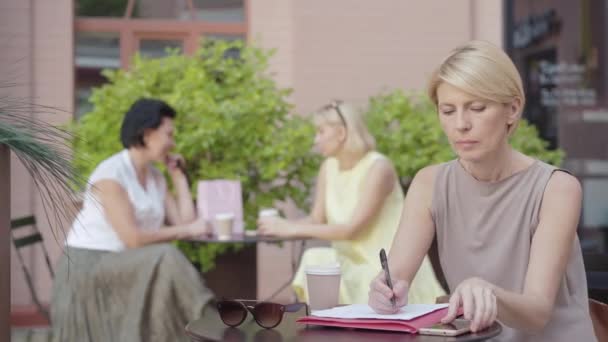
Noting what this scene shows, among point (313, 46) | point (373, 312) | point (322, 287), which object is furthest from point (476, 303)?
point (313, 46)

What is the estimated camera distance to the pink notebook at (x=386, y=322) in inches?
89.3

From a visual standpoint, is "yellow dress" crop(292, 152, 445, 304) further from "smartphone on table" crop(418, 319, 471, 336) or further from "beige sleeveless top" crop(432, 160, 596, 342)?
"smartphone on table" crop(418, 319, 471, 336)

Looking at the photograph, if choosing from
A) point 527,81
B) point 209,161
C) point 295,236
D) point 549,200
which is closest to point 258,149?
point 209,161

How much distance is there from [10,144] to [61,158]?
12cm

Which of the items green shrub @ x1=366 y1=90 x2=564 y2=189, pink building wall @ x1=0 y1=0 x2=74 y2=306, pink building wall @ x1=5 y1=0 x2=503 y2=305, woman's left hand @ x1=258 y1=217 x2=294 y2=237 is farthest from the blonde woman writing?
pink building wall @ x1=0 y1=0 x2=74 y2=306

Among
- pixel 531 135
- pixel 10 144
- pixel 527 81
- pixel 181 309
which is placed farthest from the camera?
pixel 527 81

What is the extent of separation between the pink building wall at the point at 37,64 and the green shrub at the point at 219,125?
903mm

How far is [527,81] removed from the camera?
8211 mm

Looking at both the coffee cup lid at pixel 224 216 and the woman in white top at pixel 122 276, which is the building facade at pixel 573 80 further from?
the woman in white top at pixel 122 276

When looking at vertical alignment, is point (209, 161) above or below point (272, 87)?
below

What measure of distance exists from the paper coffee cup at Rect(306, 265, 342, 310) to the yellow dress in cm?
187

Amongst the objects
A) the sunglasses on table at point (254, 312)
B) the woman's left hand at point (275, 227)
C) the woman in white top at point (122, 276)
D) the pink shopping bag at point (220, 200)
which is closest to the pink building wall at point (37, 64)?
the pink shopping bag at point (220, 200)

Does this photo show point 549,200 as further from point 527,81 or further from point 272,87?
point 527,81

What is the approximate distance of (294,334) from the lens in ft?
7.74
